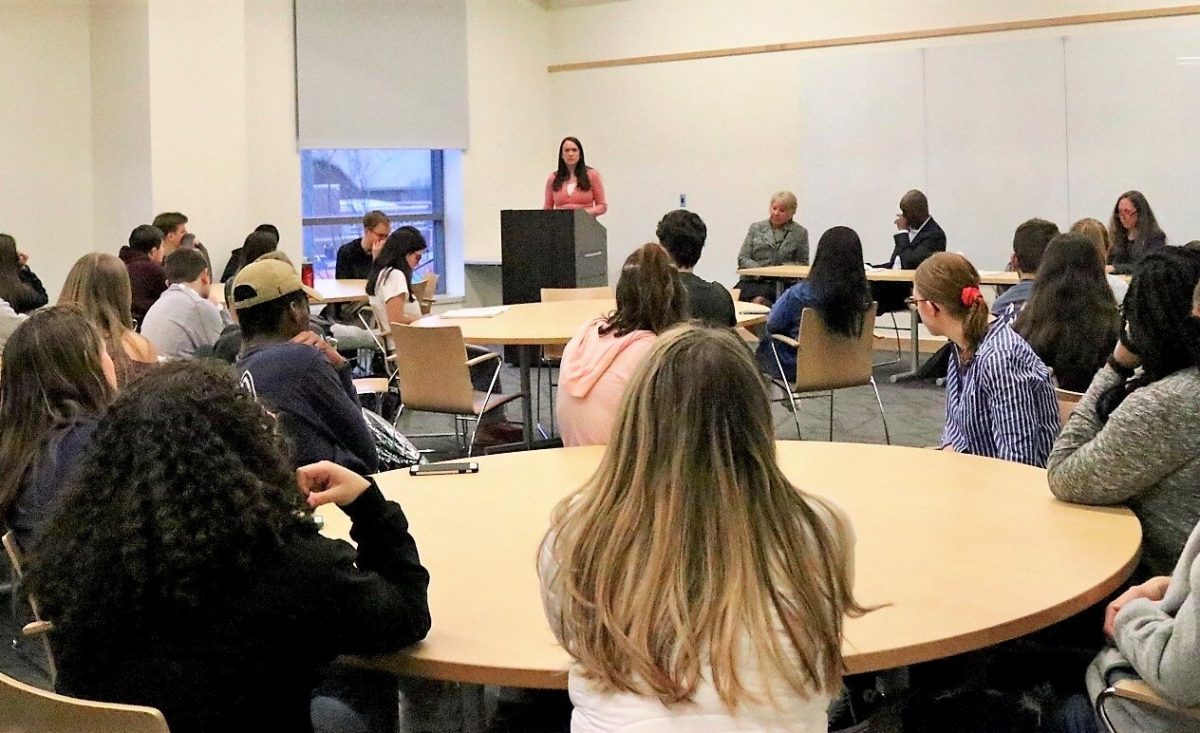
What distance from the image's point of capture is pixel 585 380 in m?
3.78

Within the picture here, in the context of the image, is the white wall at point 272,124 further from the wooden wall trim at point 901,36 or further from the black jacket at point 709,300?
the black jacket at point 709,300

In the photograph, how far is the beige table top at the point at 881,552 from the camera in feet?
5.79

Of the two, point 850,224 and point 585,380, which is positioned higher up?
point 850,224

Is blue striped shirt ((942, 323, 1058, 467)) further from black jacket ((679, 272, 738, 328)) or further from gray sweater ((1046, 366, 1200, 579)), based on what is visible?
black jacket ((679, 272, 738, 328))

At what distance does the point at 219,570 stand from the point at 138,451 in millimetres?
178

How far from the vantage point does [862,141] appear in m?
10.1

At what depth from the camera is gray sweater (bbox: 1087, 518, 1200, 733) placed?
1.73 metres

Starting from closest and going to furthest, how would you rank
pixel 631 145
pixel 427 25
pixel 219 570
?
pixel 219 570 → pixel 427 25 → pixel 631 145

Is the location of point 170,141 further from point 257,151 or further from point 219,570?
point 219,570

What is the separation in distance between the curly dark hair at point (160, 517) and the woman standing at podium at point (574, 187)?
7752mm

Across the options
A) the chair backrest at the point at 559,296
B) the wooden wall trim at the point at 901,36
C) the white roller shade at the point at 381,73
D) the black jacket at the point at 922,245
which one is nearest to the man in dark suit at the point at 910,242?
the black jacket at the point at 922,245

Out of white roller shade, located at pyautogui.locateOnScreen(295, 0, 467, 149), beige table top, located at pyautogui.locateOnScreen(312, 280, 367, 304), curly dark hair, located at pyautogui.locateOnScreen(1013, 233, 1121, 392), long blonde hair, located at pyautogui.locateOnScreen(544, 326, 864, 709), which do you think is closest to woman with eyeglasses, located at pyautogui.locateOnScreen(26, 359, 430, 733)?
long blonde hair, located at pyautogui.locateOnScreen(544, 326, 864, 709)

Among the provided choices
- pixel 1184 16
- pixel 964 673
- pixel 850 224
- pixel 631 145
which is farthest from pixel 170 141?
pixel 964 673

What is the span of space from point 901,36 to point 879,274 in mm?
2382
